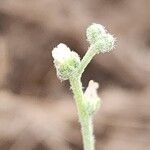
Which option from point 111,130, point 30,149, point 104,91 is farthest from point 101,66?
point 30,149

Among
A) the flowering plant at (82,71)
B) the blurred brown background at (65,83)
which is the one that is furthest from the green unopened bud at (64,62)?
the blurred brown background at (65,83)

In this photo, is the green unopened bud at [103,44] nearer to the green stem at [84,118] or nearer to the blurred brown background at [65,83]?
the green stem at [84,118]

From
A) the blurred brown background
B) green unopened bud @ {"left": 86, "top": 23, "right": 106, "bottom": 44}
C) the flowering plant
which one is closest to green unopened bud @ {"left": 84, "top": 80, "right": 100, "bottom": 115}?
the flowering plant

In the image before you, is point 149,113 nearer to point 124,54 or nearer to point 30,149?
point 124,54

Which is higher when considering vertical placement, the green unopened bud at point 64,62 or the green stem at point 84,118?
the green unopened bud at point 64,62

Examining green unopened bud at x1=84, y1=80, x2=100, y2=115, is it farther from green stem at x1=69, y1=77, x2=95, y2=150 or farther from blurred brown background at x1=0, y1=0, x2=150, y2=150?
Result: blurred brown background at x1=0, y1=0, x2=150, y2=150
